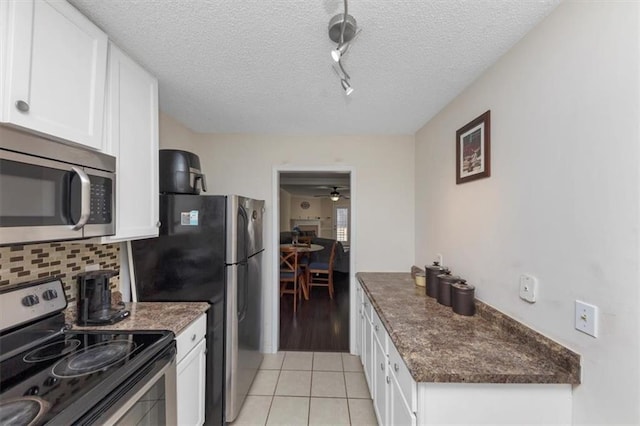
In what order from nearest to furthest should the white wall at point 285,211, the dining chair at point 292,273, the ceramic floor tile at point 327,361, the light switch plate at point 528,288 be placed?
the light switch plate at point 528,288 → the ceramic floor tile at point 327,361 → the dining chair at point 292,273 → the white wall at point 285,211

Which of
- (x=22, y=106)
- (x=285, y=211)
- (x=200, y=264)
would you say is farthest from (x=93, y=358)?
(x=285, y=211)

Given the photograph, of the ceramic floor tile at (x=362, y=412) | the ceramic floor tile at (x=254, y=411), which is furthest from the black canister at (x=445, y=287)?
the ceramic floor tile at (x=254, y=411)

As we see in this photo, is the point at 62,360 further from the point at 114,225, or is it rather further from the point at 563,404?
the point at 563,404

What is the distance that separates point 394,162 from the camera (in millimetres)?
2803

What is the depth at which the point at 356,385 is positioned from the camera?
226 cm

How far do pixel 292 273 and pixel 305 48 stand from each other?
137 inches

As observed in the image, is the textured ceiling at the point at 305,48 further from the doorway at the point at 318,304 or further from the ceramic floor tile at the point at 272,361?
the ceramic floor tile at the point at 272,361

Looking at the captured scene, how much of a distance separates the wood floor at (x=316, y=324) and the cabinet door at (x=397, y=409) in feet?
5.07

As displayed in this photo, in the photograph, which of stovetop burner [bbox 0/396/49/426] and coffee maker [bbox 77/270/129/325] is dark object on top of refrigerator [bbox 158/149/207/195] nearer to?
coffee maker [bbox 77/270/129/325]

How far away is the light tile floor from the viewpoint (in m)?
1.88

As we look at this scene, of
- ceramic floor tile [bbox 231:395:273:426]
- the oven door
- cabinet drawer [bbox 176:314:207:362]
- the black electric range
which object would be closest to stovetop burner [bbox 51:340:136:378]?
the black electric range

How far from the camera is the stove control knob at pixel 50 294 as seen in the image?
1217mm

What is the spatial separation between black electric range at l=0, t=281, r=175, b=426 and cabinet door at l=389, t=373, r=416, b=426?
1.12 metres

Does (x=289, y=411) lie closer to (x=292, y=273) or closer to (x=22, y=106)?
(x=22, y=106)
